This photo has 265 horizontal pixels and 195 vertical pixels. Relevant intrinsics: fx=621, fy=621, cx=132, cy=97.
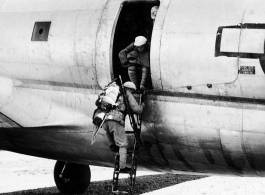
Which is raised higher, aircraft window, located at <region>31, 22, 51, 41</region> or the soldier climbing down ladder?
aircraft window, located at <region>31, 22, 51, 41</region>

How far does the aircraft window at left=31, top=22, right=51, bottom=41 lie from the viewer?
12.3 metres

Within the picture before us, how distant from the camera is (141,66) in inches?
461

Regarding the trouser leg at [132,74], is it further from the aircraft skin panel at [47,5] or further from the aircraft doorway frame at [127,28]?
the aircraft skin panel at [47,5]

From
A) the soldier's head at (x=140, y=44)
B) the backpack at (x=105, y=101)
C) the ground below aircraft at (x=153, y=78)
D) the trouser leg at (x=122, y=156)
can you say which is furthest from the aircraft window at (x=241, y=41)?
the trouser leg at (x=122, y=156)

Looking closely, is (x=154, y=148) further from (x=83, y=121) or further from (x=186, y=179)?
(x=186, y=179)

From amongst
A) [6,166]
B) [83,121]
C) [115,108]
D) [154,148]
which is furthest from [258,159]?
[6,166]

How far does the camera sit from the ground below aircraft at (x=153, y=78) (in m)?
10.2

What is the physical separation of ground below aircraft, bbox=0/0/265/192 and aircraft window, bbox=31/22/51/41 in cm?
2

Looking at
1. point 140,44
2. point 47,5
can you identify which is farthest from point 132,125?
point 47,5

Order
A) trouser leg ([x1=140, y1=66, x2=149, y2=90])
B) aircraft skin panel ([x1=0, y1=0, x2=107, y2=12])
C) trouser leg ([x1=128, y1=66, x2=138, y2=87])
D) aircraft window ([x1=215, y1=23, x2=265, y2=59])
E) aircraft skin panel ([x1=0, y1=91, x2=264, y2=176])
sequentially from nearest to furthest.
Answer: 1. aircraft window ([x1=215, y1=23, x2=265, y2=59])
2. aircraft skin panel ([x1=0, y1=91, x2=264, y2=176])
3. trouser leg ([x1=140, y1=66, x2=149, y2=90])
4. trouser leg ([x1=128, y1=66, x2=138, y2=87])
5. aircraft skin panel ([x1=0, y1=0, x2=107, y2=12])

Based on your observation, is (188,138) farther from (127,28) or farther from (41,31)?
(41,31)

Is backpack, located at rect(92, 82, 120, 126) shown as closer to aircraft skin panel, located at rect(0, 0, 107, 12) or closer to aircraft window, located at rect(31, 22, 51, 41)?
aircraft skin panel, located at rect(0, 0, 107, 12)

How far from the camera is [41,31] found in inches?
487

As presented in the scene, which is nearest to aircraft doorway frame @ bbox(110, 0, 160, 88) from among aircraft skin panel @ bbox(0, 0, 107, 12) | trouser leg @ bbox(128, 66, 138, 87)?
trouser leg @ bbox(128, 66, 138, 87)
